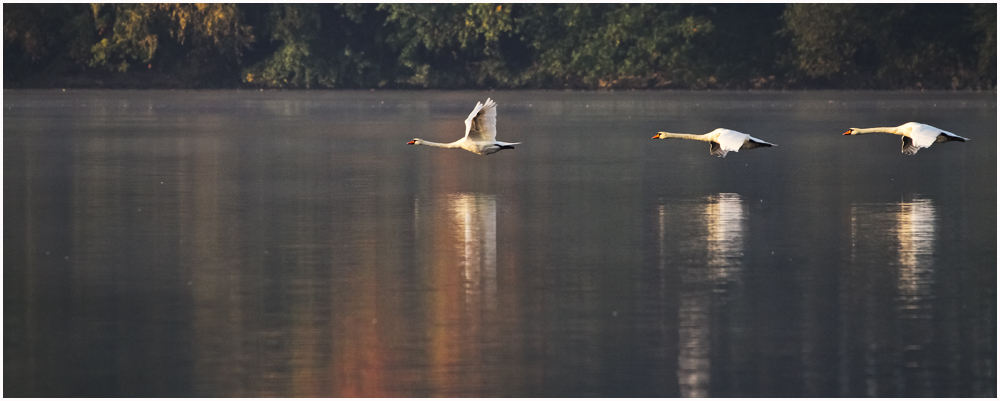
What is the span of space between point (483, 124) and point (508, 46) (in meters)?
41.8

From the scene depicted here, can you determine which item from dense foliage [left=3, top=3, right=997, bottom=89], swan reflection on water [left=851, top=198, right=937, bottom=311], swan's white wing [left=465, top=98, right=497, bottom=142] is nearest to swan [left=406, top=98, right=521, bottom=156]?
swan's white wing [left=465, top=98, right=497, bottom=142]

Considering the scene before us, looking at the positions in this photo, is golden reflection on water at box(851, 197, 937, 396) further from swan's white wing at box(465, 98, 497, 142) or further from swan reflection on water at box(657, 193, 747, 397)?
swan's white wing at box(465, 98, 497, 142)

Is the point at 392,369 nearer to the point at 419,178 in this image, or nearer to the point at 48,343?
the point at 48,343

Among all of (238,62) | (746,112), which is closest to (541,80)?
(238,62)

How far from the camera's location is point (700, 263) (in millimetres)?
9445

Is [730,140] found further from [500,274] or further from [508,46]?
[508,46]

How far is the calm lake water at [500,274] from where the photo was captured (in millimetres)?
6609

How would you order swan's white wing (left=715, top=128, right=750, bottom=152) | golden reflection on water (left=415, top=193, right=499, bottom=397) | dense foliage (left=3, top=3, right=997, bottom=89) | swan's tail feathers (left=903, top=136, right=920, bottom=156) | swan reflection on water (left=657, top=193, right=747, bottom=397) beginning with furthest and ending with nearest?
dense foliage (left=3, top=3, right=997, bottom=89) < swan's tail feathers (left=903, top=136, right=920, bottom=156) < swan's white wing (left=715, top=128, right=750, bottom=152) < swan reflection on water (left=657, top=193, right=747, bottom=397) < golden reflection on water (left=415, top=193, right=499, bottom=397)

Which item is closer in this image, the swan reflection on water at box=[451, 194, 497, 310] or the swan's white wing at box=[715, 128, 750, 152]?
the swan reflection on water at box=[451, 194, 497, 310]

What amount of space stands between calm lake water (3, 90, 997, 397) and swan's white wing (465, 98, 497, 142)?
55cm

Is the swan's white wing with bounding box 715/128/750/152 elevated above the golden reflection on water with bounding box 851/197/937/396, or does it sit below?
above

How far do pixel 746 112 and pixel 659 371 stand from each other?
91.0 ft

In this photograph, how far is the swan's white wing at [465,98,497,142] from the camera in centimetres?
1366

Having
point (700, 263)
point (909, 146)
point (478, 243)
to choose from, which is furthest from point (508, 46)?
point (700, 263)
